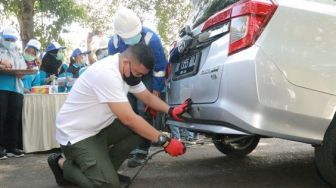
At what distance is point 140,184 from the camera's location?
143 inches

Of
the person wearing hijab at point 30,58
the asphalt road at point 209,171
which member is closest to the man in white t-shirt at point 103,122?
the asphalt road at point 209,171

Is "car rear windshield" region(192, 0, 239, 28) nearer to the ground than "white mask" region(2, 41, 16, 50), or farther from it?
farther from it

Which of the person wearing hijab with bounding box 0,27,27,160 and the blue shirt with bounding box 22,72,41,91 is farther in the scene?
the blue shirt with bounding box 22,72,41,91

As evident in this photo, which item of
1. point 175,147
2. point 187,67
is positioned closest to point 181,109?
point 187,67

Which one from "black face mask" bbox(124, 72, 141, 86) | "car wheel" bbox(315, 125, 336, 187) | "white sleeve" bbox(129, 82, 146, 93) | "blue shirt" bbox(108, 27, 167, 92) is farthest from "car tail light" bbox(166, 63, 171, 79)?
"car wheel" bbox(315, 125, 336, 187)

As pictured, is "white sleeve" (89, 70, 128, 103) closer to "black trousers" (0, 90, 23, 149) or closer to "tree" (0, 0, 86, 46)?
"black trousers" (0, 90, 23, 149)

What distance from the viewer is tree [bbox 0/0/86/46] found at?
444 inches

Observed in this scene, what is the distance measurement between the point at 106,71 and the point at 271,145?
3493 millimetres

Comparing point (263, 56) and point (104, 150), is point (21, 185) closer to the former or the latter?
point (104, 150)

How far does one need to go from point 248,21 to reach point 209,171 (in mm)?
1770

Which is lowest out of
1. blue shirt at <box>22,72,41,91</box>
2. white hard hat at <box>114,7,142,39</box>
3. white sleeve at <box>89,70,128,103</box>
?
blue shirt at <box>22,72,41,91</box>

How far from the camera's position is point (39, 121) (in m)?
5.48

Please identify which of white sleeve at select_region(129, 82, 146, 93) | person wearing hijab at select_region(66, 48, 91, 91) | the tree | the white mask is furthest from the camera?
the tree

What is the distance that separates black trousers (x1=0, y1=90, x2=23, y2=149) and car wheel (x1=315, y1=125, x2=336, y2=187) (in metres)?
3.53
